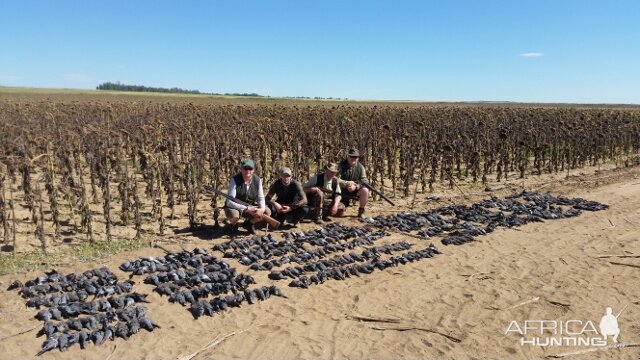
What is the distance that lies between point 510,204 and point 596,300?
5.79m

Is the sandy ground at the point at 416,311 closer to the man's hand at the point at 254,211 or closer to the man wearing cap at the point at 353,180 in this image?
the man's hand at the point at 254,211

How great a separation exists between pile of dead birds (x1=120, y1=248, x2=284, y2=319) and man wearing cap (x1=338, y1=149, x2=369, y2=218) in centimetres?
418

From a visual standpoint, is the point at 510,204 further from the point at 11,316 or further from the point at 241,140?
the point at 11,316

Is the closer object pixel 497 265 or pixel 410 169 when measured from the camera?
pixel 497 265

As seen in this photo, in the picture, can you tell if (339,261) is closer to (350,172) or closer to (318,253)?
(318,253)

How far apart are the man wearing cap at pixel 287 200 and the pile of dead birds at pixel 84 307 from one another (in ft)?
12.3

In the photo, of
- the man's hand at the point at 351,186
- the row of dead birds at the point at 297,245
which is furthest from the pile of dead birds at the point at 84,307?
the man's hand at the point at 351,186

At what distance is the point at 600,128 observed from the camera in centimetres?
2234

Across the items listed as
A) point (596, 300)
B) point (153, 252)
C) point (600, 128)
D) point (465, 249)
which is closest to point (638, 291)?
point (596, 300)

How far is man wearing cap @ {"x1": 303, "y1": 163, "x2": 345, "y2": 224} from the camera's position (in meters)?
11.0

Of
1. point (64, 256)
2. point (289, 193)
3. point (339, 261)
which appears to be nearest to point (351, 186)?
point (289, 193)

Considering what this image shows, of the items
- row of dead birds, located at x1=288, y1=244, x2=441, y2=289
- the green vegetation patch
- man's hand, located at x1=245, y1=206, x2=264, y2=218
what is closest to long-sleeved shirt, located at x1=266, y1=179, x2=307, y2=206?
man's hand, located at x1=245, y1=206, x2=264, y2=218

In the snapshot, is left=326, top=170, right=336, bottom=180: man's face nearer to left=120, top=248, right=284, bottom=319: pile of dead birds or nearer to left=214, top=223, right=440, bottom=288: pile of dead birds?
left=214, top=223, right=440, bottom=288: pile of dead birds

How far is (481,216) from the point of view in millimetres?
11852
